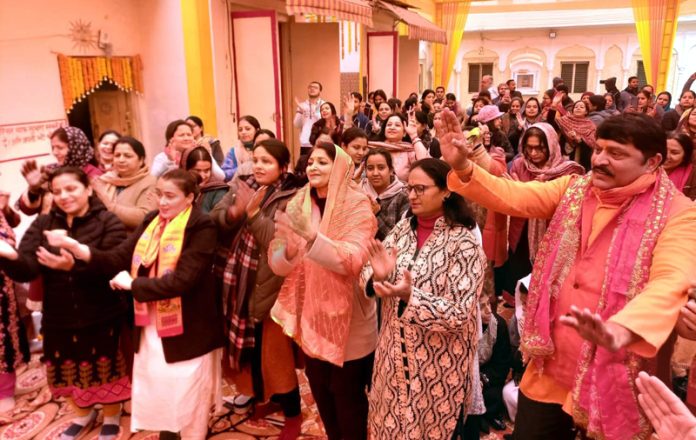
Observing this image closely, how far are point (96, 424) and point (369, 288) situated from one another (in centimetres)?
197

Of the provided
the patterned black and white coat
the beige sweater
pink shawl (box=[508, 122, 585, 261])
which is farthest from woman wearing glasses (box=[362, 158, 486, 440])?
the beige sweater

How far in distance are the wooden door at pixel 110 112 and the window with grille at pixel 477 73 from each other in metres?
15.2

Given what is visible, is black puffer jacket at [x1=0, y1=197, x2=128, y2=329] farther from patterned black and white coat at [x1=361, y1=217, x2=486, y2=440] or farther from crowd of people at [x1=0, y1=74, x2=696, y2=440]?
patterned black and white coat at [x1=361, y1=217, x2=486, y2=440]

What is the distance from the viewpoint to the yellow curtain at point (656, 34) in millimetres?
14922

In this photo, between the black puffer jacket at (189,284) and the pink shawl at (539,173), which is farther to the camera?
the pink shawl at (539,173)

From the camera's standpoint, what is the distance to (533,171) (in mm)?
3686

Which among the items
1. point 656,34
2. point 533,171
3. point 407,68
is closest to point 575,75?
point 656,34

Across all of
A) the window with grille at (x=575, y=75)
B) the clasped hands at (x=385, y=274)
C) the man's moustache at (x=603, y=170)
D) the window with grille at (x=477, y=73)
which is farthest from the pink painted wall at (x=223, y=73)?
the window with grille at (x=575, y=75)

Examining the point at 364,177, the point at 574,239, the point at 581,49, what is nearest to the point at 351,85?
the point at 364,177

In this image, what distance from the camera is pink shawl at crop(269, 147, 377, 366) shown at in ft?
8.00

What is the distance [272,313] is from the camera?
2.69 m

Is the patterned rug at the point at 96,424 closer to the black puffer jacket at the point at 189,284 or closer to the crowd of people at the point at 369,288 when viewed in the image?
the crowd of people at the point at 369,288

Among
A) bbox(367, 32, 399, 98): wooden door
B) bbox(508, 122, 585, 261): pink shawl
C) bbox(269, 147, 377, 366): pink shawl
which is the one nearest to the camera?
bbox(269, 147, 377, 366): pink shawl

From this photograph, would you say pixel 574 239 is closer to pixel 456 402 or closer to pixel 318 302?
pixel 456 402
